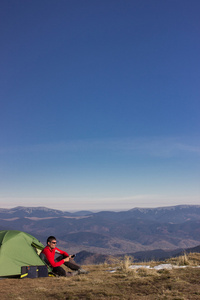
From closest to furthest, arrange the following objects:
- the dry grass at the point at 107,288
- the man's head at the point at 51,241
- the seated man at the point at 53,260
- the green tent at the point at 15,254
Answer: the dry grass at the point at 107,288
the green tent at the point at 15,254
the seated man at the point at 53,260
the man's head at the point at 51,241

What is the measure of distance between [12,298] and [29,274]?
4.33 meters

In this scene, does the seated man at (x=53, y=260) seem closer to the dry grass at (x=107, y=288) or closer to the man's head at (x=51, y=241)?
the man's head at (x=51, y=241)

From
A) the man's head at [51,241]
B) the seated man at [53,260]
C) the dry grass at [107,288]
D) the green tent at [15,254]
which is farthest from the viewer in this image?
the man's head at [51,241]

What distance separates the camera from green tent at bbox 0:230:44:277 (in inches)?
472

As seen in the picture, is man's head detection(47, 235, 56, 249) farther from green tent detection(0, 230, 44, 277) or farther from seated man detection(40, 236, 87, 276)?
green tent detection(0, 230, 44, 277)

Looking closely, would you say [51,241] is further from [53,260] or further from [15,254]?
[15,254]

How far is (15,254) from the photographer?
1280 cm

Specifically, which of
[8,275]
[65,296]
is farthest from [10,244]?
[65,296]

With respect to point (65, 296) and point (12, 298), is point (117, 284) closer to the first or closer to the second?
point (65, 296)

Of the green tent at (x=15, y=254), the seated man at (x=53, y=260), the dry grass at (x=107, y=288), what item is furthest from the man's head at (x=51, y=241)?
the dry grass at (x=107, y=288)

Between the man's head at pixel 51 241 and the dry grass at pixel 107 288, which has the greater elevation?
the man's head at pixel 51 241

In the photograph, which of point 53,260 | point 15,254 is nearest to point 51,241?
point 53,260

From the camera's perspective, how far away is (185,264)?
588 inches

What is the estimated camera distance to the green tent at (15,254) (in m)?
12.0
